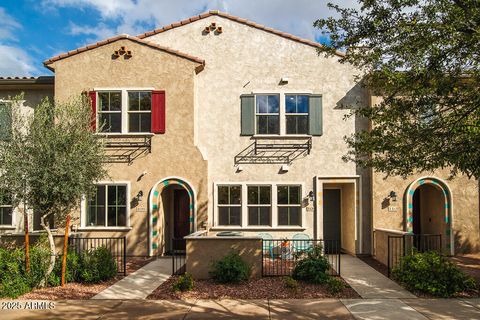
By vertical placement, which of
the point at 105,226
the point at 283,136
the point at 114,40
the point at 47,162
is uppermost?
the point at 114,40

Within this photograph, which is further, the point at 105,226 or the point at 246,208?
the point at 246,208

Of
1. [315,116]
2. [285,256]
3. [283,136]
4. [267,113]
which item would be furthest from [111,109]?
[285,256]

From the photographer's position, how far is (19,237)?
1171 centimetres

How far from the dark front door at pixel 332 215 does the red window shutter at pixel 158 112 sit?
711 cm

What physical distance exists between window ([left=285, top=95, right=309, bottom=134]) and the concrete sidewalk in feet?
23.8

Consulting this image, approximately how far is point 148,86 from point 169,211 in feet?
16.5

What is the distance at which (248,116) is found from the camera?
14008 mm

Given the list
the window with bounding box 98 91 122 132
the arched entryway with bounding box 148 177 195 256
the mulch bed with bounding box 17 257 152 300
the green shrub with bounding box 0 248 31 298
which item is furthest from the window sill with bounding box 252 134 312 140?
the green shrub with bounding box 0 248 31 298

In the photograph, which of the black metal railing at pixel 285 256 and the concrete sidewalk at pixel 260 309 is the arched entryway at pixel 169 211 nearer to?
the black metal railing at pixel 285 256

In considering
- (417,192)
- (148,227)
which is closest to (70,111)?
(148,227)

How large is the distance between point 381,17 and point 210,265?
758 cm

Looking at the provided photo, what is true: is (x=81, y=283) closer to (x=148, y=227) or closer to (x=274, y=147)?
(x=148, y=227)

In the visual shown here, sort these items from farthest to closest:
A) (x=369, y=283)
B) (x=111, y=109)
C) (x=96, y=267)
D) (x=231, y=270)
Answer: (x=111, y=109) < (x=96, y=267) < (x=369, y=283) < (x=231, y=270)

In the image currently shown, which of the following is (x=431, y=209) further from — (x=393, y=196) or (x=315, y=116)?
(x=315, y=116)
